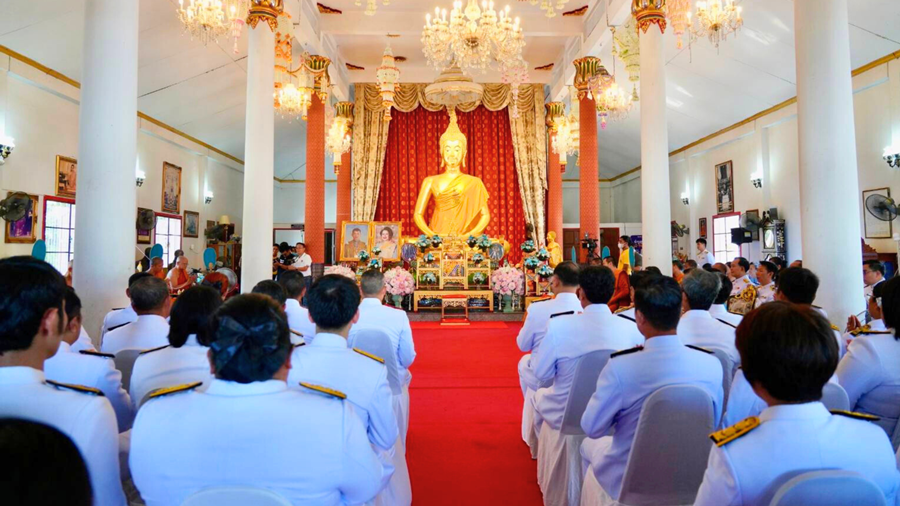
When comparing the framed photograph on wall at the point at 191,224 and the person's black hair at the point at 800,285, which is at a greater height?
the framed photograph on wall at the point at 191,224

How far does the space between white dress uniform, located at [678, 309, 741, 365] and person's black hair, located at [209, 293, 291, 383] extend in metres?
2.00

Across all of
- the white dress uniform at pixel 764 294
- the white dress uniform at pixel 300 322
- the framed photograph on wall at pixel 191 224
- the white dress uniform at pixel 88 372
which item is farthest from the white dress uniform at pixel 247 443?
the framed photograph on wall at pixel 191 224

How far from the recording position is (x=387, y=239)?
1012 centimetres

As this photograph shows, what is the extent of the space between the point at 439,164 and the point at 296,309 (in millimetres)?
11360

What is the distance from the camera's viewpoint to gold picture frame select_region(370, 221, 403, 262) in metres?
10.0

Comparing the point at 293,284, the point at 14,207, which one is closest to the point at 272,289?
the point at 293,284

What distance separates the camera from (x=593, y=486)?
210cm

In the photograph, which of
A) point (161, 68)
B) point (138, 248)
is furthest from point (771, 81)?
point (138, 248)

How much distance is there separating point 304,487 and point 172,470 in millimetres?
288

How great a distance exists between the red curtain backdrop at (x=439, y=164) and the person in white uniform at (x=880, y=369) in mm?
12550

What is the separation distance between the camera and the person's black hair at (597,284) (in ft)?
8.91

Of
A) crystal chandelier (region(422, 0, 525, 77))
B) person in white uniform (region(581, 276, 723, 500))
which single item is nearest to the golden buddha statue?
crystal chandelier (region(422, 0, 525, 77))

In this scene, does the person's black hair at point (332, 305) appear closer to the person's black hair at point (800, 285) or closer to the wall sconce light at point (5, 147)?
the person's black hair at point (800, 285)

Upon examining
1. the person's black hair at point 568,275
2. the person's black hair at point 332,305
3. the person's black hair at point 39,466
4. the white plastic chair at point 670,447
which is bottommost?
the white plastic chair at point 670,447
